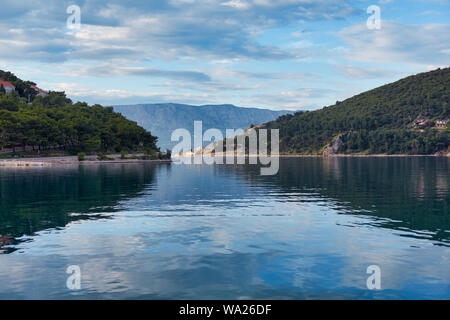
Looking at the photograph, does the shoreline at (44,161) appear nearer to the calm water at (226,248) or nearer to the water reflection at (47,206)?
the water reflection at (47,206)

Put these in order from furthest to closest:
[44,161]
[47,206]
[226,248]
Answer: [44,161]
[47,206]
[226,248]

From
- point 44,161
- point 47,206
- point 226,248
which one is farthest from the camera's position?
point 44,161

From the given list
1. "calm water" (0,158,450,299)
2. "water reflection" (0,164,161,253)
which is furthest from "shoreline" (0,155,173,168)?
"calm water" (0,158,450,299)

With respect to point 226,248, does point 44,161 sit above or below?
above

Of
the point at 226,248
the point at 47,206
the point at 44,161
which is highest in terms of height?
the point at 44,161

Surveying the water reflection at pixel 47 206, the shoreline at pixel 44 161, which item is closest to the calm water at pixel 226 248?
the water reflection at pixel 47 206

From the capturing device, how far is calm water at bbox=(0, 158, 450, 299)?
827 inches

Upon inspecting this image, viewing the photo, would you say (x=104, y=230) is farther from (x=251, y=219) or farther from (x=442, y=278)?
(x=442, y=278)

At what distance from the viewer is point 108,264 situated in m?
25.0

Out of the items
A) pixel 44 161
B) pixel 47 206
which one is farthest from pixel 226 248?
pixel 44 161

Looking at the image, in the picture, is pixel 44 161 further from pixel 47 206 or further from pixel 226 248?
pixel 226 248

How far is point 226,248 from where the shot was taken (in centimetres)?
2897
